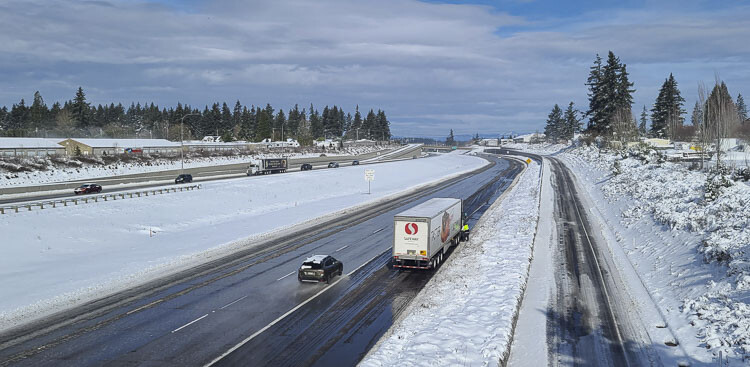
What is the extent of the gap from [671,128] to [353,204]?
9039 cm

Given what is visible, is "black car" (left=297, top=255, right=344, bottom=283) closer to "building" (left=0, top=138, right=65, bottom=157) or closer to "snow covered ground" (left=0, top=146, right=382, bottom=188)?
"snow covered ground" (left=0, top=146, right=382, bottom=188)

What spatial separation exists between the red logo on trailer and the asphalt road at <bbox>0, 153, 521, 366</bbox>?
247 centimetres

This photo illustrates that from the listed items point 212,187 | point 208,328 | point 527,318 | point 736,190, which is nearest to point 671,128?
point 736,190

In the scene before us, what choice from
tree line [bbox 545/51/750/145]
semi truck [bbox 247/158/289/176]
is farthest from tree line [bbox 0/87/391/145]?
tree line [bbox 545/51/750/145]

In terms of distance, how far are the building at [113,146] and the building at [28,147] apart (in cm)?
208

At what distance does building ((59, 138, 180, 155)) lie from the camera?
89000mm

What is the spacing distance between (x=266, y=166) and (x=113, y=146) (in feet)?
129

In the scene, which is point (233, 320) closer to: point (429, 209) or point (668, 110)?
point (429, 209)

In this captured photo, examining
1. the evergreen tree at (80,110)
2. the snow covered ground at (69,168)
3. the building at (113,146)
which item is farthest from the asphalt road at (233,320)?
the evergreen tree at (80,110)

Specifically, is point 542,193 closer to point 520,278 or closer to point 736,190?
point 736,190

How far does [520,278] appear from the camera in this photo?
80.5 ft

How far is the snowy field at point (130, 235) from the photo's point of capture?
24.3 meters

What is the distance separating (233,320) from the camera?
63.8 ft

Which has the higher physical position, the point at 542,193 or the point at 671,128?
the point at 671,128
